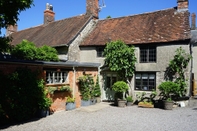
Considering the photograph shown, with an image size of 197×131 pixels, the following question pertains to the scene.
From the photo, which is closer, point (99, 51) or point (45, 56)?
point (45, 56)

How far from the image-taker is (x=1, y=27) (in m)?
6.56

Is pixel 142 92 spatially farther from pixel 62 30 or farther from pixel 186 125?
pixel 62 30

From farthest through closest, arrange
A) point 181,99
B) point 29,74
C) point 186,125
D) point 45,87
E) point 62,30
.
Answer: point 62,30, point 181,99, point 45,87, point 29,74, point 186,125

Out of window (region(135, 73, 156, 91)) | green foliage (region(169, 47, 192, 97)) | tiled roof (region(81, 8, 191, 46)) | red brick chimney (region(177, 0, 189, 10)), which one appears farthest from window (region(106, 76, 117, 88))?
red brick chimney (region(177, 0, 189, 10))

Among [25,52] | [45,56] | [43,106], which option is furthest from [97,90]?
[25,52]

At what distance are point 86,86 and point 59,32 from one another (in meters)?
8.80

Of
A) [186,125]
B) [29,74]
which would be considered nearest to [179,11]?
[186,125]

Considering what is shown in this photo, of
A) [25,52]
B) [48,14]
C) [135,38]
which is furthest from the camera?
[48,14]

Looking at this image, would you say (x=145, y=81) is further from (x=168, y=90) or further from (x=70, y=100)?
(x=70, y=100)

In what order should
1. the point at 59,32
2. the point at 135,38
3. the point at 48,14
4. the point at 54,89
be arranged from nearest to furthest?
the point at 54,89 < the point at 135,38 < the point at 59,32 < the point at 48,14

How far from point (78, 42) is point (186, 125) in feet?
39.1

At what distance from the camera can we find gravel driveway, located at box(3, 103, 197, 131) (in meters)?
8.22

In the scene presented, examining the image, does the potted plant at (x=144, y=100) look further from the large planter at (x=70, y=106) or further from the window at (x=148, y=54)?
the large planter at (x=70, y=106)

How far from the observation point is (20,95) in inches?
354
